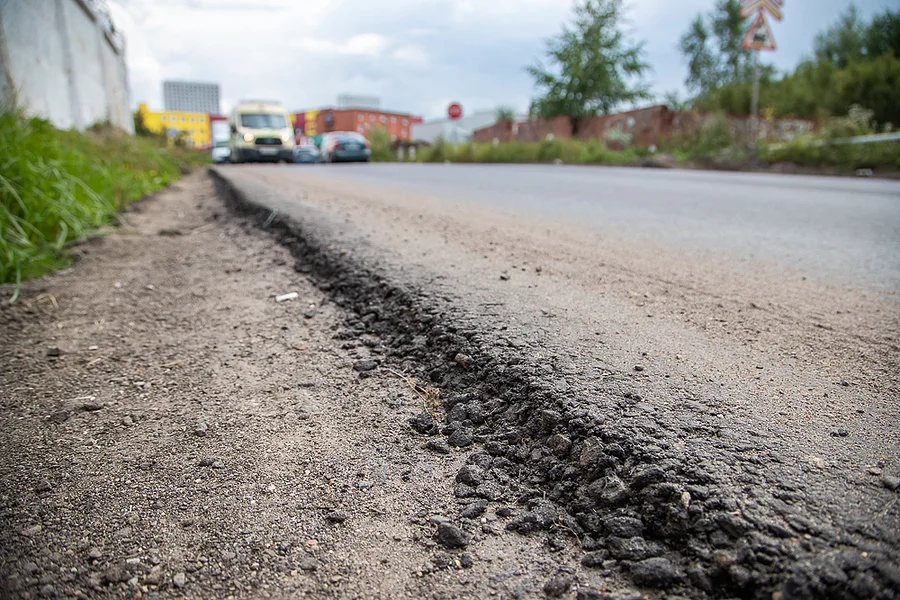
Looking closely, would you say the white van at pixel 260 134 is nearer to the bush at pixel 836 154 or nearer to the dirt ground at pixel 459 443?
the bush at pixel 836 154

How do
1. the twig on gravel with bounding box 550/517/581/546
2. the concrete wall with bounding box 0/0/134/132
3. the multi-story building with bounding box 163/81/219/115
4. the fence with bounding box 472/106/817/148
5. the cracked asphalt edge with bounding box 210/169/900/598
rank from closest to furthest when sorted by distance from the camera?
the cracked asphalt edge with bounding box 210/169/900/598, the twig on gravel with bounding box 550/517/581/546, the concrete wall with bounding box 0/0/134/132, the fence with bounding box 472/106/817/148, the multi-story building with bounding box 163/81/219/115

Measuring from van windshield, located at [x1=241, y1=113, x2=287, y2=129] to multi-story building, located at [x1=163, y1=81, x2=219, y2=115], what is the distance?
435 ft

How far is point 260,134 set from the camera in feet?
69.5

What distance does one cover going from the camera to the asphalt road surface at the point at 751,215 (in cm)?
335

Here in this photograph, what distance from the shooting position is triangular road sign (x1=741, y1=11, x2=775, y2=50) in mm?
17672

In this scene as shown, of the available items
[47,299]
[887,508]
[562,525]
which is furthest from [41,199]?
[887,508]

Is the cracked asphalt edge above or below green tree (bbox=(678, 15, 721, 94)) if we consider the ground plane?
below

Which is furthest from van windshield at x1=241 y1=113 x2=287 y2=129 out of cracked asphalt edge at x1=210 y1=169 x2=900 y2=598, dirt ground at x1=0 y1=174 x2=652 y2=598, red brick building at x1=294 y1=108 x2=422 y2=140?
red brick building at x1=294 y1=108 x2=422 y2=140

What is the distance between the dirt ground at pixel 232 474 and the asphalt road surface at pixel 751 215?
100 inches

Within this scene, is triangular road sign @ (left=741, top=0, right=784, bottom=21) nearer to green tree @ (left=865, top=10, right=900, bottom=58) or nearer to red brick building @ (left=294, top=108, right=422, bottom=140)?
green tree @ (left=865, top=10, right=900, bottom=58)

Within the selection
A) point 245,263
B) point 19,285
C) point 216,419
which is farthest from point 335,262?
point 19,285

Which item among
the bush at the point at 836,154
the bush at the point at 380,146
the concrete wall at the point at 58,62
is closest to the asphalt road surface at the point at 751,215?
the bush at the point at 836,154

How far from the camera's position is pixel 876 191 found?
7441 millimetres

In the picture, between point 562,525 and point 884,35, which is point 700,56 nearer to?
point 884,35
